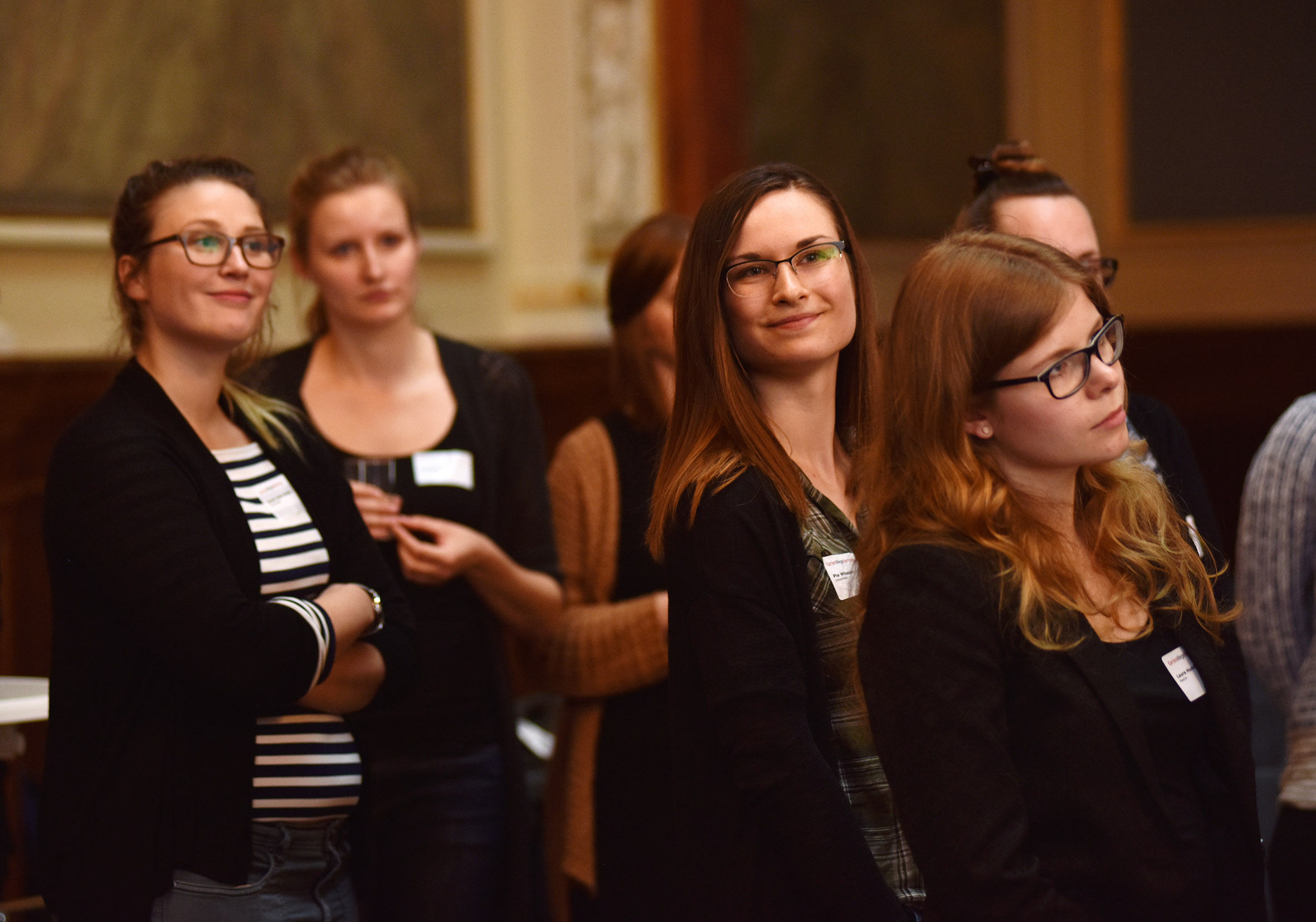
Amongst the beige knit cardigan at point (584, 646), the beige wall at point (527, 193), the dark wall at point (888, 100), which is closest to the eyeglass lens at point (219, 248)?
the beige knit cardigan at point (584, 646)

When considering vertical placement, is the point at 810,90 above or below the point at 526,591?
above

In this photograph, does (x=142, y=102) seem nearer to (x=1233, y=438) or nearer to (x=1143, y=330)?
A: (x=1143, y=330)

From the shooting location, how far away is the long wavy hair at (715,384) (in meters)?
→ 1.70

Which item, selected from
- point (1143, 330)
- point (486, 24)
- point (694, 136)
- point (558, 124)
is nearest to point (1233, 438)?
point (1143, 330)

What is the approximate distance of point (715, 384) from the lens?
1753 millimetres

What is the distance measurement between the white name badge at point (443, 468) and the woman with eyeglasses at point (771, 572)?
83 centimetres

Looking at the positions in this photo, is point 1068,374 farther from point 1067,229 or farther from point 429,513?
point 429,513

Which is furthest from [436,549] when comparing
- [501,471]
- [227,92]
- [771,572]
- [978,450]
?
[227,92]

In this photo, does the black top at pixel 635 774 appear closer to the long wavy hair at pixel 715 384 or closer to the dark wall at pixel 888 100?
the long wavy hair at pixel 715 384

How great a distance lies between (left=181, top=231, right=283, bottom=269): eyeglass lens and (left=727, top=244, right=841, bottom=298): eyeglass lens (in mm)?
777

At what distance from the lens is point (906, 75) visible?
6625 millimetres

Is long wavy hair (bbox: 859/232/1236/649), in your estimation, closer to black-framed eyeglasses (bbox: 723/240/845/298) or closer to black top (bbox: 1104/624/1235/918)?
black top (bbox: 1104/624/1235/918)

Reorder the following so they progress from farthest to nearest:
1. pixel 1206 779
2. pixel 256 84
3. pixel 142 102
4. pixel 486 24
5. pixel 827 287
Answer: pixel 486 24
pixel 256 84
pixel 142 102
pixel 827 287
pixel 1206 779

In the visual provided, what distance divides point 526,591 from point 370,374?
0.54m
